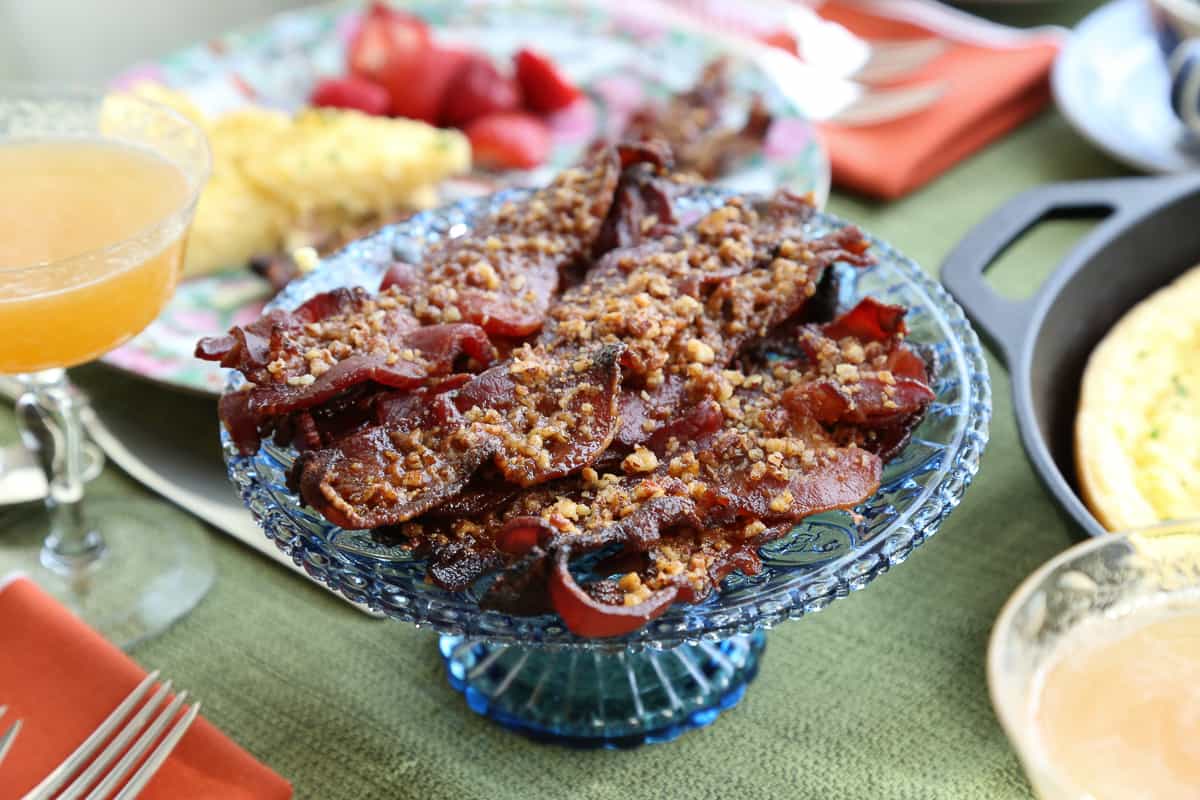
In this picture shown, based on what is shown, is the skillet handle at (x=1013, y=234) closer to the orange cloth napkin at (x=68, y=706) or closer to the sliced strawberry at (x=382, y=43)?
the orange cloth napkin at (x=68, y=706)

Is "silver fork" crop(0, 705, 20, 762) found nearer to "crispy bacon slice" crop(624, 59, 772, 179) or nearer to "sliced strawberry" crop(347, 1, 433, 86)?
"crispy bacon slice" crop(624, 59, 772, 179)

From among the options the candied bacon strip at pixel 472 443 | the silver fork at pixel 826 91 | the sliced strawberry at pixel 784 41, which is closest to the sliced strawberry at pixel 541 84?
the silver fork at pixel 826 91

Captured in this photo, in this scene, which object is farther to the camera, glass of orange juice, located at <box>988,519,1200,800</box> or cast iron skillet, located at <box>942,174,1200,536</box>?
cast iron skillet, located at <box>942,174,1200,536</box>

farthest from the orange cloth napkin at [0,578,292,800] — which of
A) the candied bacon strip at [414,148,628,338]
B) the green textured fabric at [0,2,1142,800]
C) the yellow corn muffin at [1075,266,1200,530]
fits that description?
the yellow corn muffin at [1075,266,1200,530]

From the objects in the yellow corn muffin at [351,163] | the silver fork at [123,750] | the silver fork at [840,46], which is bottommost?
the silver fork at [123,750]

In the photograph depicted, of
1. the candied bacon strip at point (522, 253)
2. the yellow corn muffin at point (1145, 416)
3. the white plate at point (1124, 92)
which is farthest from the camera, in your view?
the white plate at point (1124, 92)

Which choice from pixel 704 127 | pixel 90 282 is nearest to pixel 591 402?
pixel 90 282

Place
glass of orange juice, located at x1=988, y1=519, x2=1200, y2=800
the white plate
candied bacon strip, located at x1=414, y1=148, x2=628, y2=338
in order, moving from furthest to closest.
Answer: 1. the white plate
2. candied bacon strip, located at x1=414, y1=148, x2=628, y2=338
3. glass of orange juice, located at x1=988, y1=519, x2=1200, y2=800
